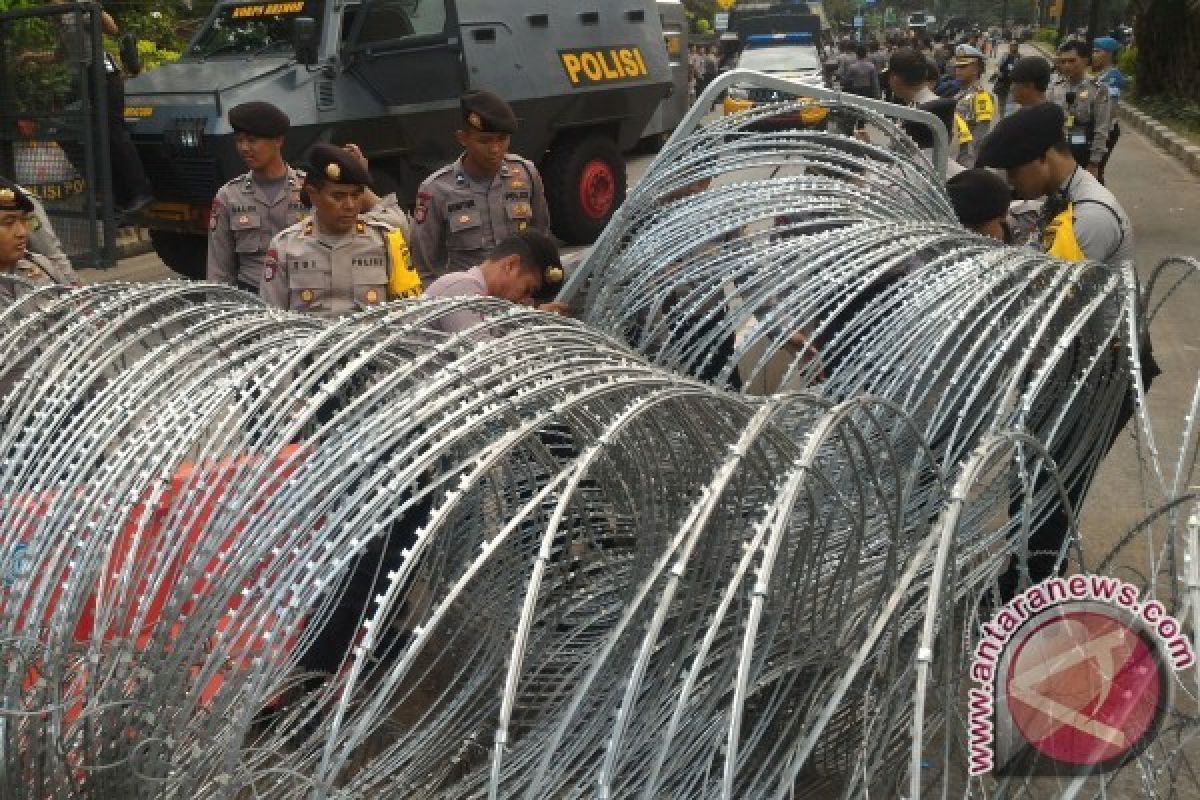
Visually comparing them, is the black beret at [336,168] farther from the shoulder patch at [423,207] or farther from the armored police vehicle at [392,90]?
the armored police vehicle at [392,90]

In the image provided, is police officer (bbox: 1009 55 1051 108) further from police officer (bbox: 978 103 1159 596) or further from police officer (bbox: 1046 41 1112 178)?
police officer (bbox: 978 103 1159 596)

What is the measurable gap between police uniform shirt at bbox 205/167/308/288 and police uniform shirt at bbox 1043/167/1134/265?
8.88 feet

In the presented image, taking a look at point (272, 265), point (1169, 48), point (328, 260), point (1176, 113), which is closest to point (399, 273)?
point (328, 260)

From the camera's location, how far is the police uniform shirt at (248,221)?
466 centimetres

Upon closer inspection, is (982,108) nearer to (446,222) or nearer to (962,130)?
(962,130)

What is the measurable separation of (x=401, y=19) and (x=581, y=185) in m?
2.05

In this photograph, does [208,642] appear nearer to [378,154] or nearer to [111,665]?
[111,665]

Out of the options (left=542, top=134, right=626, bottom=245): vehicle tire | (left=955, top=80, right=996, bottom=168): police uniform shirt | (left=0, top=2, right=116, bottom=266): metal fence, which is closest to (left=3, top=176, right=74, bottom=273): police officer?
(left=0, top=2, right=116, bottom=266): metal fence

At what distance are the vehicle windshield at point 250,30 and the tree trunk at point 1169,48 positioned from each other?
14.0 metres

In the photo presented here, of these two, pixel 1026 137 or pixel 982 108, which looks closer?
pixel 1026 137

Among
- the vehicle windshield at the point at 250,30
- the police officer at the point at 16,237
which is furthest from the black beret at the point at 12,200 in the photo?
the vehicle windshield at the point at 250,30

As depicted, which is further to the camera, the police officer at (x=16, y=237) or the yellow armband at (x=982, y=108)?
the yellow armband at (x=982, y=108)

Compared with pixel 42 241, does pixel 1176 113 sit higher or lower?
higher

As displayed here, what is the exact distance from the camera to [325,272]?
3.90m
